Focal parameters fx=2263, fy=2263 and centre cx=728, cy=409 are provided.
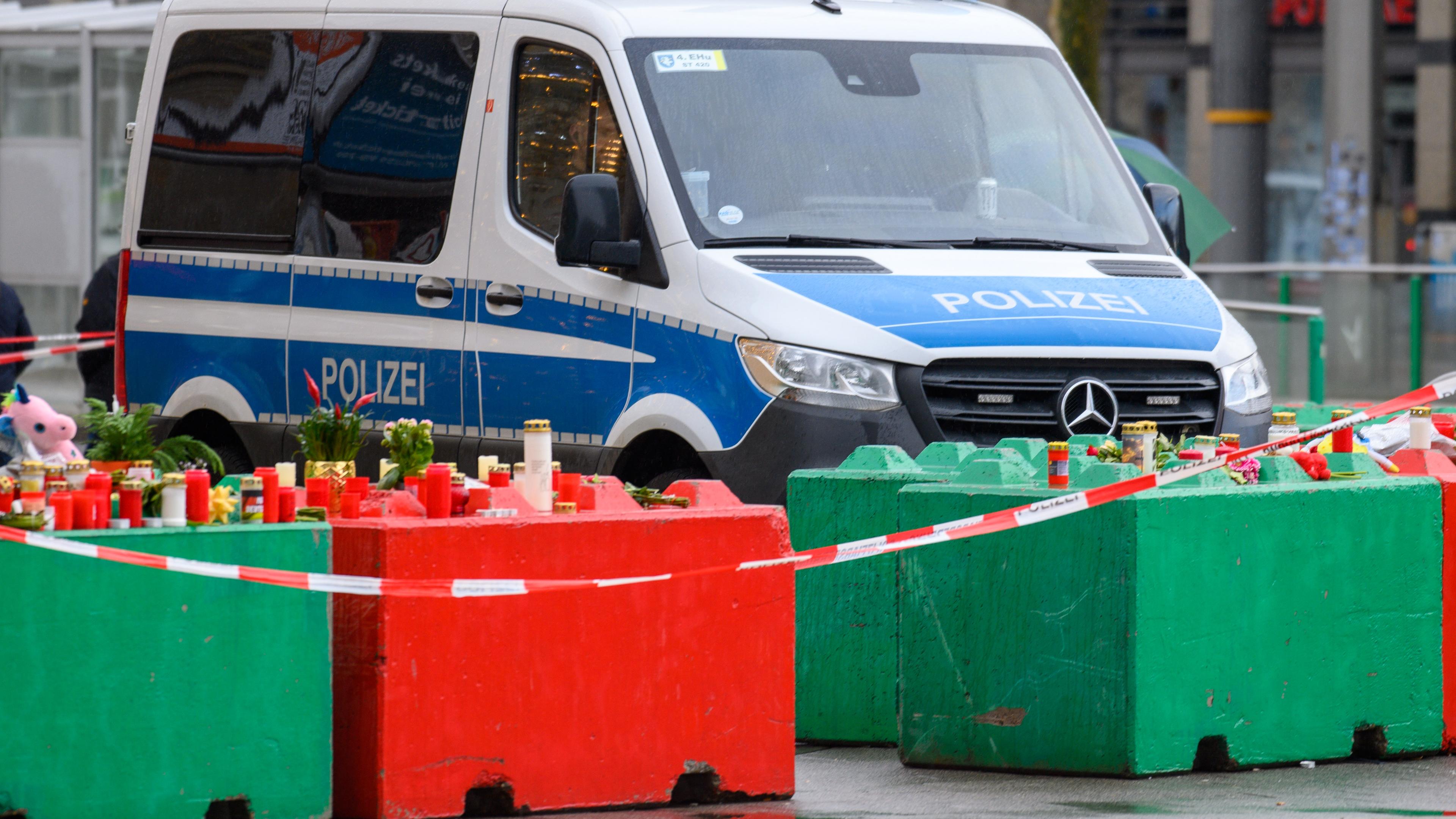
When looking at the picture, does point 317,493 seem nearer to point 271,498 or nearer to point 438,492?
point 271,498

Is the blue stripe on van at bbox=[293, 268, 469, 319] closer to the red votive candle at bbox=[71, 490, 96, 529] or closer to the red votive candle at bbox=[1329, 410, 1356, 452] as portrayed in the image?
the red votive candle at bbox=[1329, 410, 1356, 452]

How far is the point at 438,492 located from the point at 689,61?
129 inches

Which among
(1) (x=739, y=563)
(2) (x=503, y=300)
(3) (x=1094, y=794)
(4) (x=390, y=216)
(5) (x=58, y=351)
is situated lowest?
(3) (x=1094, y=794)

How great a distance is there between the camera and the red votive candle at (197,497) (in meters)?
5.33

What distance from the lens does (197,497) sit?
5.34 metres

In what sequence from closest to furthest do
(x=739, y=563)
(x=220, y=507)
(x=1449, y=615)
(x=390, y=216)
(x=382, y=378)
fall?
(x=220, y=507)
(x=739, y=563)
(x=1449, y=615)
(x=382, y=378)
(x=390, y=216)

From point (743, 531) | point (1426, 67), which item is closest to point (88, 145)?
point (743, 531)

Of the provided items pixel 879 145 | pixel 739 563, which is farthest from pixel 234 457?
pixel 739 563

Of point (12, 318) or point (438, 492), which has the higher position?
point (12, 318)

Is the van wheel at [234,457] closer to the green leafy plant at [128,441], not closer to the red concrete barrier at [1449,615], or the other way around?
the green leafy plant at [128,441]

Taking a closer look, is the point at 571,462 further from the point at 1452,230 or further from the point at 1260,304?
the point at 1452,230

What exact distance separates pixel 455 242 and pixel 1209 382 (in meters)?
2.92

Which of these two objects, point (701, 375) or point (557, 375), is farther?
point (557, 375)

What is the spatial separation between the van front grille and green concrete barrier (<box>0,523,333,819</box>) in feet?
9.70
